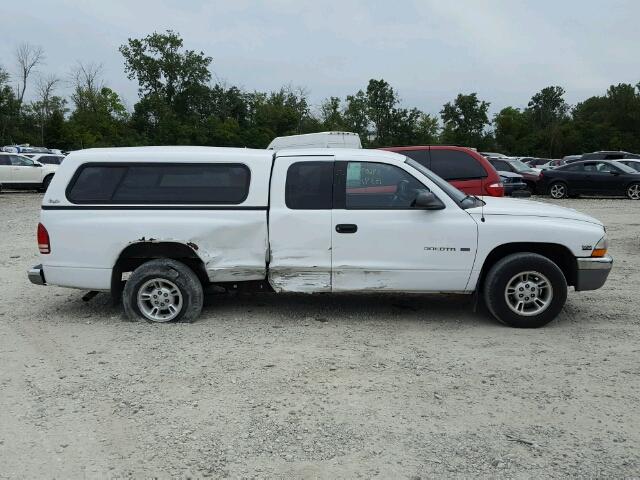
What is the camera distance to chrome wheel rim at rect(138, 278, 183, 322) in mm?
6281

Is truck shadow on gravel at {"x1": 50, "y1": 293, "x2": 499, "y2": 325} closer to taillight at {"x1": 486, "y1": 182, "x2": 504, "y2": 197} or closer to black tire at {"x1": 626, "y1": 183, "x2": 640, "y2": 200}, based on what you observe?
taillight at {"x1": 486, "y1": 182, "x2": 504, "y2": 197}

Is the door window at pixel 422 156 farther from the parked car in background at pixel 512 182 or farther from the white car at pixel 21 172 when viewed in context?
the white car at pixel 21 172

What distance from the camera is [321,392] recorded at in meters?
4.54

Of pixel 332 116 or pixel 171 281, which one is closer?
pixel 171 281

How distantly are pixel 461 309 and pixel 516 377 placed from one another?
209cm

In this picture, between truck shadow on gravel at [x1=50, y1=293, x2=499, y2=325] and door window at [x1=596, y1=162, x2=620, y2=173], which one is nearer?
truck shadow on gravel at [x1=50, y1=293, x2=499, y2=325]

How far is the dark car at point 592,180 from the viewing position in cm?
2073

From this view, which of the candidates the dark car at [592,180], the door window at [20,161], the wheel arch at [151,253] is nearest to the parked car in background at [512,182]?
the dark car at [592,180]

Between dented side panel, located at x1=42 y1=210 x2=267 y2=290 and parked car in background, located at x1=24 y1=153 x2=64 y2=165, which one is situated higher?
parked car in background, located at x1=24 y1=153 x2=64 y2=165

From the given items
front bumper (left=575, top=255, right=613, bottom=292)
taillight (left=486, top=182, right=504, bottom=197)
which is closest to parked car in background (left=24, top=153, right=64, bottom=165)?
taillight (left=486, top=182, right=504, bottom=197)

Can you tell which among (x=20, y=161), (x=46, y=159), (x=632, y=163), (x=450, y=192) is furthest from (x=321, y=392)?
(x=46, y=159)

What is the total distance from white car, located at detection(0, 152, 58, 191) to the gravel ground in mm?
19380

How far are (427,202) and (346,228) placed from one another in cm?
82

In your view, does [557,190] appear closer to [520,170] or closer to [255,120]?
[520,170]
